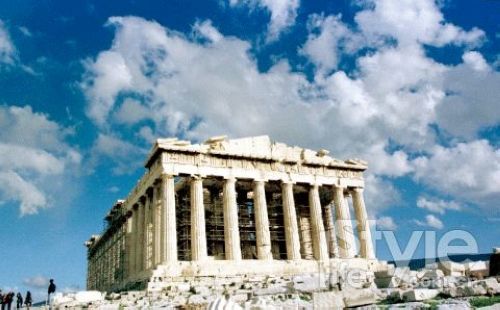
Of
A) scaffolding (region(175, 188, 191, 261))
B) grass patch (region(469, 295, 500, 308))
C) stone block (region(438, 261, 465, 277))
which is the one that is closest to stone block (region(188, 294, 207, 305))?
grass patch (region(469, 295, 500, 308))

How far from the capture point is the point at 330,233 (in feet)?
132

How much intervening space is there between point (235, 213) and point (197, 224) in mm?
2919

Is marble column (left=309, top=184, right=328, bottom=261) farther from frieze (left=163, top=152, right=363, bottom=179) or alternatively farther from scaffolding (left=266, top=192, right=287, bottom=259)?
scaffolding (left=266, top=192, right=287, bottom=259)

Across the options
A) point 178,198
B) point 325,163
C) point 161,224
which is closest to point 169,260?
point 161,224

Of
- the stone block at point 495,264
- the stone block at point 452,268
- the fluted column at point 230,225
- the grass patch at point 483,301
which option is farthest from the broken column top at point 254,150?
the grass patch at point 483,301

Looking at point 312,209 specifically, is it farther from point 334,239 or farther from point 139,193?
point 139,193

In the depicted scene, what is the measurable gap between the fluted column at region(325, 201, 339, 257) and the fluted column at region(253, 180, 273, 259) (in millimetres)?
7025

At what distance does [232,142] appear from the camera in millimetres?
34000

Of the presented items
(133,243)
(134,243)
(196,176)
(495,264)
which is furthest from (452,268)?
(133,243)

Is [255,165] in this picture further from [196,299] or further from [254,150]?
[196,299]

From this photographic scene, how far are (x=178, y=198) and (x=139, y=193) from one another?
→ 114 inches

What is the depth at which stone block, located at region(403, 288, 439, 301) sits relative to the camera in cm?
1193

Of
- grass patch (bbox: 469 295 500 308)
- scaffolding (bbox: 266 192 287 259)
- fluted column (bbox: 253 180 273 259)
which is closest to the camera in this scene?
grass patch (bbox: 469 295 500 308)

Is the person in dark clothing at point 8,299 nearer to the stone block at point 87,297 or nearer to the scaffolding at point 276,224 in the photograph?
the stone block at point 87,297
